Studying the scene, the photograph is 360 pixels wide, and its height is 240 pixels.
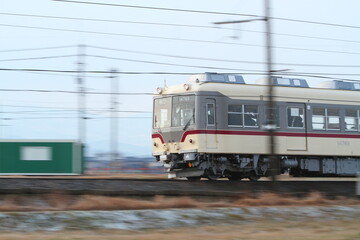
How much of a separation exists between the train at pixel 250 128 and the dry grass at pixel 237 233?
25.5 ft

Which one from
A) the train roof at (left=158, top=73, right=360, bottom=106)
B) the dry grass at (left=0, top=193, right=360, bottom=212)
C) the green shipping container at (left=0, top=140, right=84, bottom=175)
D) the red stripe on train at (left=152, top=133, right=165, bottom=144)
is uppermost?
the train roof at (left=158, top=73, right=360, bottom=106)

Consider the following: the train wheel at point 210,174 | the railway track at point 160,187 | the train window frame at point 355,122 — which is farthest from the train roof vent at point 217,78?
the train window frame at point 355,122

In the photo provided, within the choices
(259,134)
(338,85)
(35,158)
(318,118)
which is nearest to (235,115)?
(259,134)

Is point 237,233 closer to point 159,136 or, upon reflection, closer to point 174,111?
point 174,111

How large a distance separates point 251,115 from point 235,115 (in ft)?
2.21

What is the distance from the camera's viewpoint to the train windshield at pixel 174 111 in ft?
73.3

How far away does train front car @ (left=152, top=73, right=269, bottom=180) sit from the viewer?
→ 72.2 feet

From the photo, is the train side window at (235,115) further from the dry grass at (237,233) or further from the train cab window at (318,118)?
the dry grass at (237,233)

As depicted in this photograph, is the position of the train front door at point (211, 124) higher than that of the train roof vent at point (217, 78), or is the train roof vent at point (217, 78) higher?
the train roof vent at point (217, 78)

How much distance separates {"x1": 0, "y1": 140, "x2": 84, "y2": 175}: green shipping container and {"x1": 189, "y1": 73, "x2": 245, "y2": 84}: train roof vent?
923 centimetres

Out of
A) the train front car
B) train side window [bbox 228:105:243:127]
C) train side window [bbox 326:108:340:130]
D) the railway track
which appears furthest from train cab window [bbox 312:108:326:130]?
train side window [bbox 228:105:243:127]

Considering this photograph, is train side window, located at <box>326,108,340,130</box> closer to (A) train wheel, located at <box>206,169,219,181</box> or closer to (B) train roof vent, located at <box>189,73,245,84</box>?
(B) train roof vent, located at <box>189,73,245,84</box>

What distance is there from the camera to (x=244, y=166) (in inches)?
896

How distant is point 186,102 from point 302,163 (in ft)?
17.7
